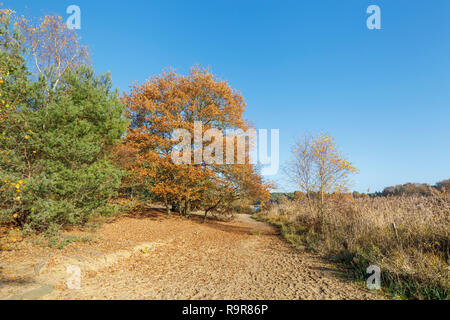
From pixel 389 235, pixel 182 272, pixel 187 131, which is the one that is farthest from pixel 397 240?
pixel 187 131

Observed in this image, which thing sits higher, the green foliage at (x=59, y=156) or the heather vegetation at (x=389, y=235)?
the green foliage at (x=59, y=156)

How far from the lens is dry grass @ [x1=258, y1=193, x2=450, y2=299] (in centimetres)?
416

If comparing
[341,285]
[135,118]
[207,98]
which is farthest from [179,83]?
[341,285]

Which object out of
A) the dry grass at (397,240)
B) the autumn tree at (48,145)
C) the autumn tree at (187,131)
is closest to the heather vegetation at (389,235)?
the dry grass at (397,240)

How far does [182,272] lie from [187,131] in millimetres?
7298

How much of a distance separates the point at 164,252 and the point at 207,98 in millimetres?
9094

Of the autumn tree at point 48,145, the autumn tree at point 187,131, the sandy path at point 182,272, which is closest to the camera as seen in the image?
the sandy path at point 182,272

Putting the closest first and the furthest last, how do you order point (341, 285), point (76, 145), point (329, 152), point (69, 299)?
point (69, 299) < point (341, 285) < point (76, 145) < point (329, 152)

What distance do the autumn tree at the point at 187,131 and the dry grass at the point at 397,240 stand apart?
4.47m

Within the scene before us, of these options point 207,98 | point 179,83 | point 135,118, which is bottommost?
point 135,118

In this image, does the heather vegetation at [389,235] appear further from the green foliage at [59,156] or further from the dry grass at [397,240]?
the green foliage at [59,156]

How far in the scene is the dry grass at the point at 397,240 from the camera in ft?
13.7

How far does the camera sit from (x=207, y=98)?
12867 mm
